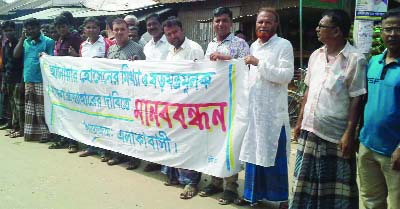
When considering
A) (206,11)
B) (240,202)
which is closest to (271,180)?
(240,202)

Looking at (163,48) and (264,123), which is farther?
(163,48)

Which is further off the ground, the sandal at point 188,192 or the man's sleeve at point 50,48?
the man's sleeve at point 50,48

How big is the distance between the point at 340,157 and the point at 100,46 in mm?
3951

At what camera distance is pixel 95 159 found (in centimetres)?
553

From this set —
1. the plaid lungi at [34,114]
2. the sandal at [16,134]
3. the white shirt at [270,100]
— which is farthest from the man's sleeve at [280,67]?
the sandal at [16,134]

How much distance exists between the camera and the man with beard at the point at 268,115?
136 inches

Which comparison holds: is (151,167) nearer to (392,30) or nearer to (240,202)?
(240,202)

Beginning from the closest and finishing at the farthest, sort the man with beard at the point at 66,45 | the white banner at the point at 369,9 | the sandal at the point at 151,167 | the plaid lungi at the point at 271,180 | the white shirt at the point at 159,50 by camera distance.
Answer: the plaid lungi at the point at 271,180
the white banner at the point at 369,9
the white shirt at the point at 159,50
the sandal at the point at 151,167
the man with beard at the point at 66,45

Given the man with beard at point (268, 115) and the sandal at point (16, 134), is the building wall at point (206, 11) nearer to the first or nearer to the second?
the sandal at point (16, 134)

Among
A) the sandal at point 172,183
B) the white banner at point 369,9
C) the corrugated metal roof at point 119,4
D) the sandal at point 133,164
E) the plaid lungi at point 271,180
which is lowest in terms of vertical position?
the sandal at point 172,183

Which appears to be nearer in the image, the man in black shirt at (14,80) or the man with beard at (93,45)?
the man with beard at (93,45)

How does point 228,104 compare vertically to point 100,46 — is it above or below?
below

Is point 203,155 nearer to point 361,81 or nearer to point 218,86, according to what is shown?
point 218,86

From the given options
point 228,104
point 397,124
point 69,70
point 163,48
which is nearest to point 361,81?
point 397,124
